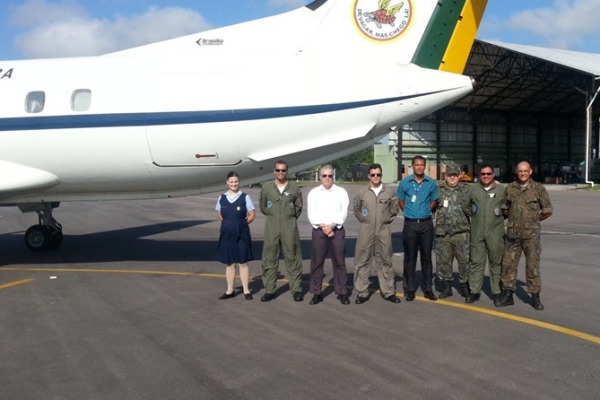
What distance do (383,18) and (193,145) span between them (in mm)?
3711

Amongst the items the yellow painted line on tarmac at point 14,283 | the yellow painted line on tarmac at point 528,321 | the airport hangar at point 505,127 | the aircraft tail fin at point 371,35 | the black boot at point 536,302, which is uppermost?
the airport hangar at point 505,127

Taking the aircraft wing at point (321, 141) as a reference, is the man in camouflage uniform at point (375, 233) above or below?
below

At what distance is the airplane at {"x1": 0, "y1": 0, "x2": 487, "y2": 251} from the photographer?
8664 mm

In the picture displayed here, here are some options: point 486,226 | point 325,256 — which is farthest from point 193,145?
point 486,226

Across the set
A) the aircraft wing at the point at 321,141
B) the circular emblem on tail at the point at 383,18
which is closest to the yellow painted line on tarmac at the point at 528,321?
the aircraft wing at the point at 321,141

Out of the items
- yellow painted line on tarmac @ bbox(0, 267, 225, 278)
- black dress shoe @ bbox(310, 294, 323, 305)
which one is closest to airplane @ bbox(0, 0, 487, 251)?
yellow painted line on tarmac @ bbox(0, 267, 225, 278)

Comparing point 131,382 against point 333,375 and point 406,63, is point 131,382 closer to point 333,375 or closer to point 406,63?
point 333,375

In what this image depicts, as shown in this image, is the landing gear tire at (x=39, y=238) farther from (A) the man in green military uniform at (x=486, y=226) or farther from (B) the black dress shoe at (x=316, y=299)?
(A) the man in green military uniform at (x=486, y=226)

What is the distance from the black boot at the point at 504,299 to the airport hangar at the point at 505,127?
44.8 meters

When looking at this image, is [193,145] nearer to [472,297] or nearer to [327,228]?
[327,228]

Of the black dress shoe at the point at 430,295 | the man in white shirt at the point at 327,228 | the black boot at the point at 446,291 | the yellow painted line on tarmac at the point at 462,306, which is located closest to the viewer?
the yellow painted line on tarmac at the point at 462,306

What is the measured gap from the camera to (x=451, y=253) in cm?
736

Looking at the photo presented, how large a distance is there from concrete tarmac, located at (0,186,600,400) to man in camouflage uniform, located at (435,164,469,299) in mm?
484

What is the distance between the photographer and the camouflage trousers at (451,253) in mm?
7277
